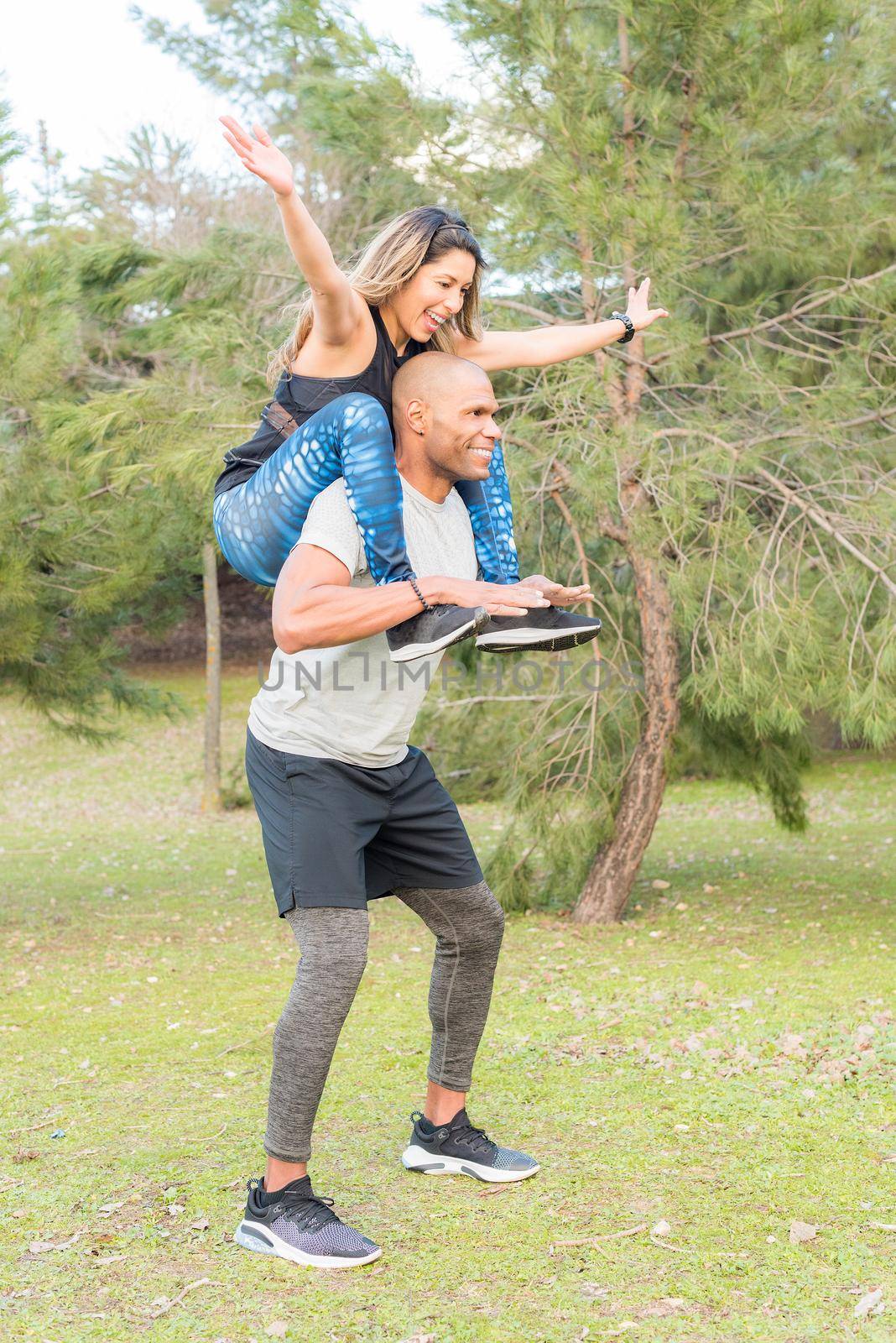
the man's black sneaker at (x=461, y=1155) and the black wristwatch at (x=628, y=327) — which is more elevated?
the black wristwatch at (x=628, y=327)

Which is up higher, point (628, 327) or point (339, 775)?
point (628, 327)

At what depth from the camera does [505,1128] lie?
318 cm

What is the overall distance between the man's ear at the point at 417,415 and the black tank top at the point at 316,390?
4cm

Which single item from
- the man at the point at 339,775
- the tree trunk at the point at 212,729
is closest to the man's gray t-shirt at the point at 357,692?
the man at the point at 339,775

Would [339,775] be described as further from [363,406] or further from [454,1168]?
[454,1168]

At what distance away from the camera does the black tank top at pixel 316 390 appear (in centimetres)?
246

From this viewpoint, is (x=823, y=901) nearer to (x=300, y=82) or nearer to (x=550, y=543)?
(x=550, y=543)

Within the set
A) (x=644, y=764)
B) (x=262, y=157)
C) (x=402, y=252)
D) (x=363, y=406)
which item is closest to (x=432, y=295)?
(x=402, y=252)

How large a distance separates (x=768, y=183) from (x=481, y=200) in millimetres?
1181

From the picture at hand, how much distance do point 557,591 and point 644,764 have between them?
11.9 feet

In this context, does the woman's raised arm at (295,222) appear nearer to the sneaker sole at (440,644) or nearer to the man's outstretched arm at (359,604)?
the man's outstretched arm at (359,604)

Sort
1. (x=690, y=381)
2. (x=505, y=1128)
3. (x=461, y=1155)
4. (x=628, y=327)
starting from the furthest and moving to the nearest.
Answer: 1. (x=690, y=381)
2. (x=505, y=1128)
3. (x=628, y=327)
4. (x=461, y=1155)

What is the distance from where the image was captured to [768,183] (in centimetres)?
511

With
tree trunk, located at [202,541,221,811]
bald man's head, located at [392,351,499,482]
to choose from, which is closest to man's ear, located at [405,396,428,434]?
bald man's head, located at [392,351,499,482]
